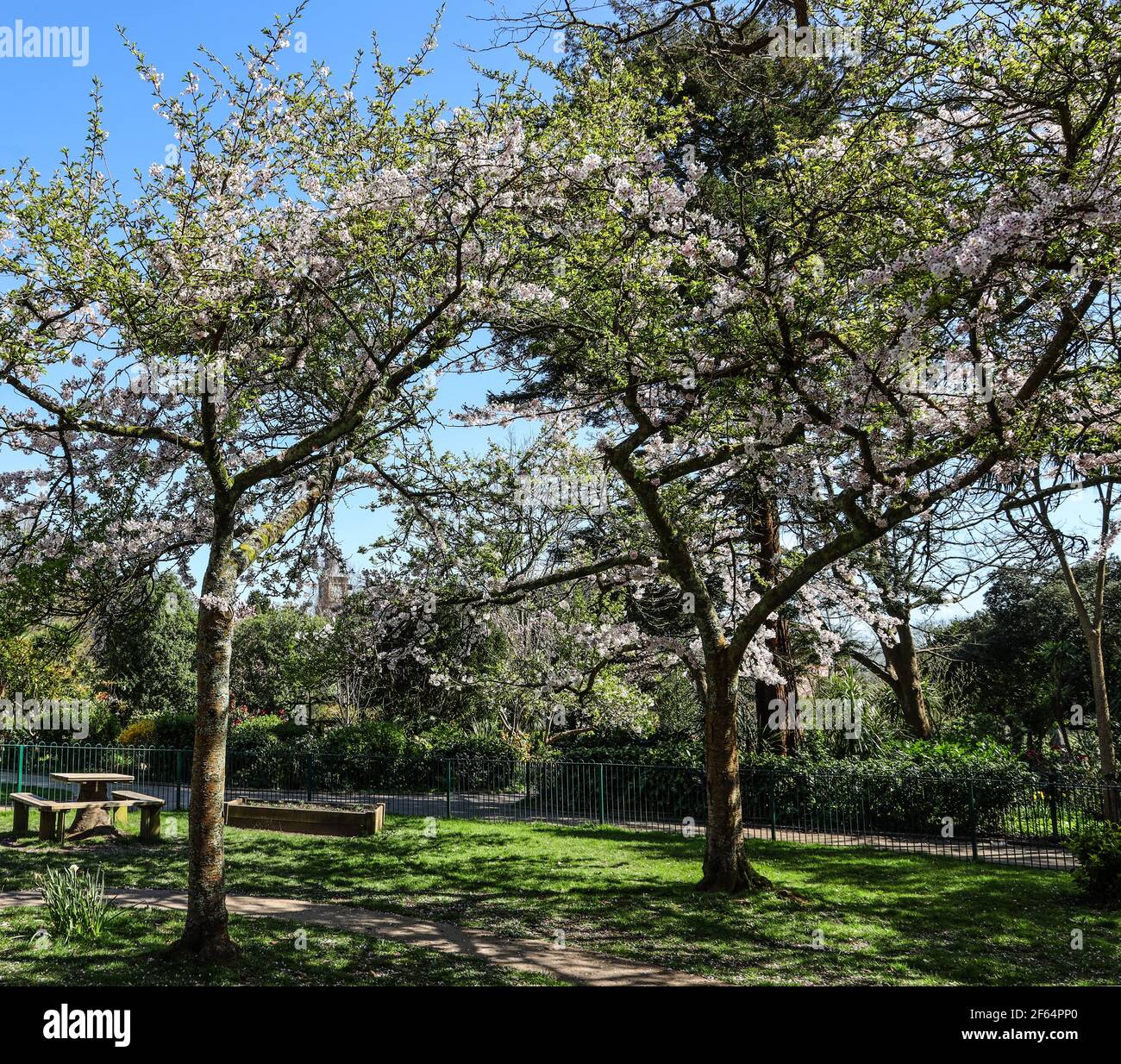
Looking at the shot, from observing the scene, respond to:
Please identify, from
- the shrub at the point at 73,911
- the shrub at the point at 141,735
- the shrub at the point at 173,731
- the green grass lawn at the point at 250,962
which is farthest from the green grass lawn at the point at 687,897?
the shrub at the point at 141,735

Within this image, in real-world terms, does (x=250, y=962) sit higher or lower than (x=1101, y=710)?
lower

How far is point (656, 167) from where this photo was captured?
10.5m

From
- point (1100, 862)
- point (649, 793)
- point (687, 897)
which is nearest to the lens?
point (687, 897)

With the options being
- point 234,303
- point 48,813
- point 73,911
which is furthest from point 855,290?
point 48,813

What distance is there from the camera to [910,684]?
67.2 ft

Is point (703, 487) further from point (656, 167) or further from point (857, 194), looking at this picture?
point (857, 194)

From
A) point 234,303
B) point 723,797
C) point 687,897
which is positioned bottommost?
point 687,897

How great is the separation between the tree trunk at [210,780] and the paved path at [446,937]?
1.55 m

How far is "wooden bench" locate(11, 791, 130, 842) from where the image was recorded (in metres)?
13.4

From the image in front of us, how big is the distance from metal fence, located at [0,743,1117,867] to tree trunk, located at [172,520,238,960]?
31.2 ft

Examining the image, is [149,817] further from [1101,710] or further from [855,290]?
[1101,710]

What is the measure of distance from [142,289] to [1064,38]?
7160 millimetres
